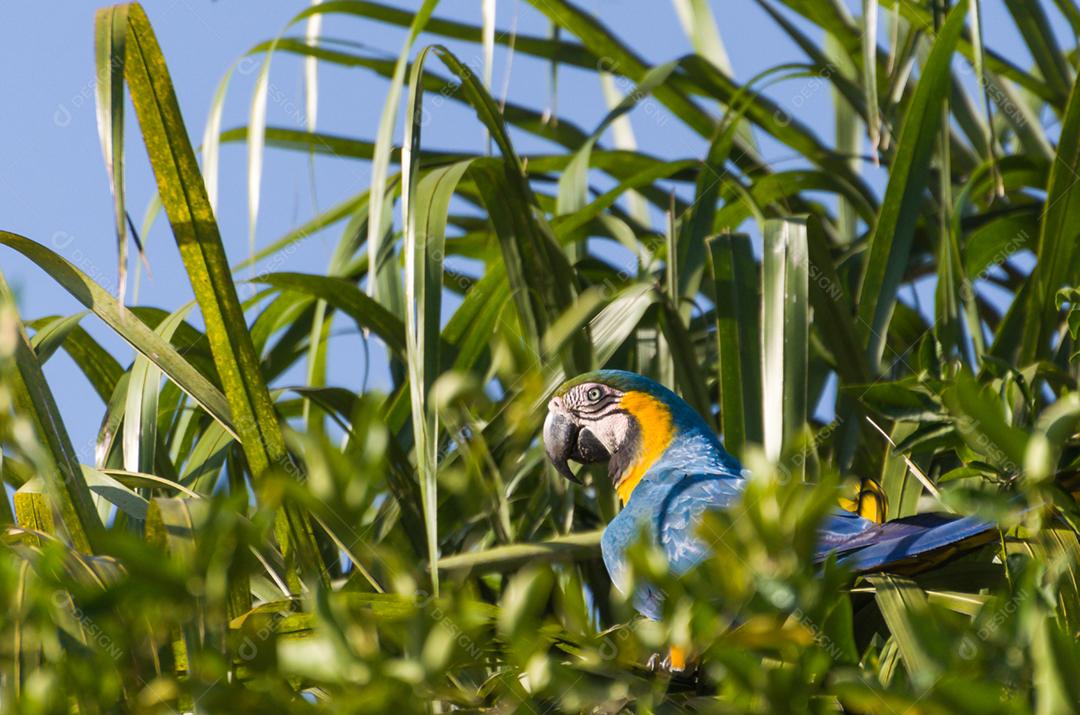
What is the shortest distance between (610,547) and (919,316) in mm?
827

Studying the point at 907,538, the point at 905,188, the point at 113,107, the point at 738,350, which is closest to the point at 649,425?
the point at 738,350

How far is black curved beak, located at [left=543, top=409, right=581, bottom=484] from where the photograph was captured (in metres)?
1.73

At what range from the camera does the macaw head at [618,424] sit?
1695 mm

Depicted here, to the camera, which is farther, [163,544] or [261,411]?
[261,411]

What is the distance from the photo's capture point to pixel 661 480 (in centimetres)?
160

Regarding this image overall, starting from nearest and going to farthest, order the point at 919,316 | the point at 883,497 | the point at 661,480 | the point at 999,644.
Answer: the point at 999,644, the point at 883,497, the point at 661,480, the point at 919,316

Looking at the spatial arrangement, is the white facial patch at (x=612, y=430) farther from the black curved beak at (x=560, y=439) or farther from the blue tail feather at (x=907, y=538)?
the blue tail feather at (x=907, y=538)

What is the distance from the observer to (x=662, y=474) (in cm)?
161

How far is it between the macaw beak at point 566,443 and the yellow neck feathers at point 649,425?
74 millimetres

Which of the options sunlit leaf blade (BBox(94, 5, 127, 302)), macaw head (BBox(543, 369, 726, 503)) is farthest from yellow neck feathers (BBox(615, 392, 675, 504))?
sunlit leaf blade (BBox(94, 5, 127, 302))

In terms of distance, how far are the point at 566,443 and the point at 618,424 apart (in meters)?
0.09

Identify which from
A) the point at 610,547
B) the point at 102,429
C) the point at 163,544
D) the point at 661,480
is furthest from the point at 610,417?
the point at 163,544

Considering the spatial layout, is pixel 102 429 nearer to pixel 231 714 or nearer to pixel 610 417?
pixel 610 417

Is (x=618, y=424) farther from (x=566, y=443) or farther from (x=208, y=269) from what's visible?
(x=208, y=269)
